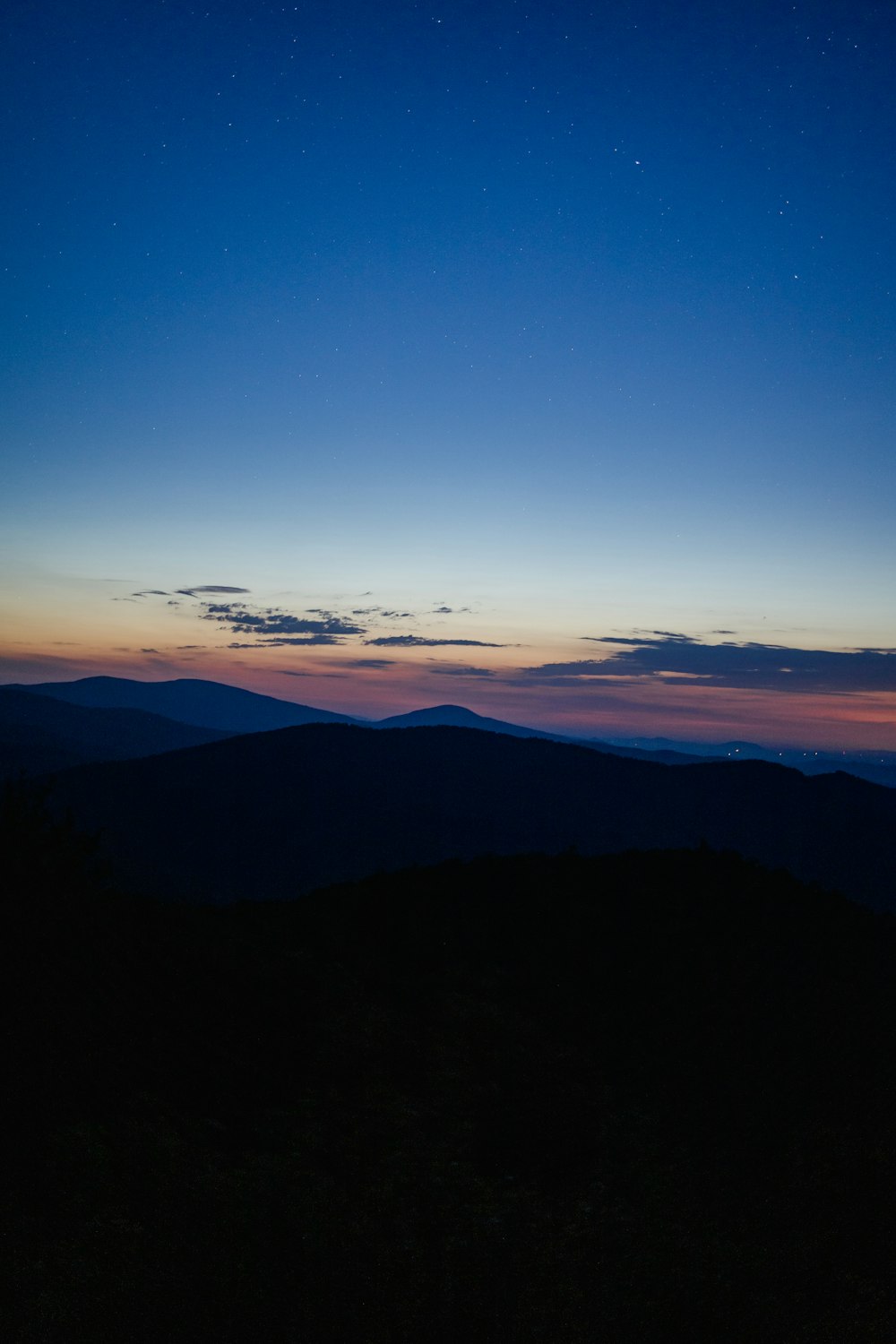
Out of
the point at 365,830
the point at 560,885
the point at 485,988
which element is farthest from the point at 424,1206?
the point at 365,830

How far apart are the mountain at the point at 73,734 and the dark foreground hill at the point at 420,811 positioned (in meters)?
22.3

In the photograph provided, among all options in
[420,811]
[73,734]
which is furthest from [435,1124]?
[73,734]

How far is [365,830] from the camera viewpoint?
177 ft

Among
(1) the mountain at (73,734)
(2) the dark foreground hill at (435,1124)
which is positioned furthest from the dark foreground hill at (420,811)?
(2) the dark foreground hill at (435,1124)

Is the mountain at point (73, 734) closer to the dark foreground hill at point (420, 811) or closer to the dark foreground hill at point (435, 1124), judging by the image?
the dark foreground hill at point (420, 811)

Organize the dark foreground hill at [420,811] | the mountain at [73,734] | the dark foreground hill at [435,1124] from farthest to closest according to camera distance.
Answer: the mountain at [73,734], the dark foreground hill at [420,811], the dark foreground hill at [435,1124]

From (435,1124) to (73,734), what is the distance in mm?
123703

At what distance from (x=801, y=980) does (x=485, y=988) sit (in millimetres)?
5035

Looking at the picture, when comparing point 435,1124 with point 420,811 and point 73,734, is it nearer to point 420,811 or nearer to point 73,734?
point 420,811

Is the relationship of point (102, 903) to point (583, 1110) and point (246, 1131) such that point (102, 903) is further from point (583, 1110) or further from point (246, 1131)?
point (583, 1110)

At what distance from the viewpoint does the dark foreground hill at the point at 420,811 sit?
160ft

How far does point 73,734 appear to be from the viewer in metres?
121

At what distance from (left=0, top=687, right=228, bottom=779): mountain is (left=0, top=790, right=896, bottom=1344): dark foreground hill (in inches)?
2759

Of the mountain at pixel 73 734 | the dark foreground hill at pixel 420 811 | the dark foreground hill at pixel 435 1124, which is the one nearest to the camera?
the dark foreground hill at pixel 435 1124
